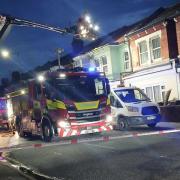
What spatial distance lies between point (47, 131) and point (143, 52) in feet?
55.5

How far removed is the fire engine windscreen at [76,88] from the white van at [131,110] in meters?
2.95

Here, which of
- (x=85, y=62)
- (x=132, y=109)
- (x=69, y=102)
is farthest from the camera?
(x=85, y=62)

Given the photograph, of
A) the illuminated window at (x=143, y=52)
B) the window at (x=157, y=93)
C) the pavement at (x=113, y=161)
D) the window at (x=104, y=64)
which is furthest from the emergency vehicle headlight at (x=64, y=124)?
the window at (x=104, y=64)

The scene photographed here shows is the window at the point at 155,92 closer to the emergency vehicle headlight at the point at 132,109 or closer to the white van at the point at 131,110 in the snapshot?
the white van at the point at 131,110

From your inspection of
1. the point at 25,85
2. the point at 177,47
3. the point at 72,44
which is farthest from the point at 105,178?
the point at 72,44

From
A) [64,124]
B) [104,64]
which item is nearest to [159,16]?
[104,64]

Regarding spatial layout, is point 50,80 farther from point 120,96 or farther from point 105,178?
point 105,178

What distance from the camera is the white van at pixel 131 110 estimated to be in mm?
18719

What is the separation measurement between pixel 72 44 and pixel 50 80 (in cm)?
3929

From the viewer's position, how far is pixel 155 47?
29750mm

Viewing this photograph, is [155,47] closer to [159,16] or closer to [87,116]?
[159,16]

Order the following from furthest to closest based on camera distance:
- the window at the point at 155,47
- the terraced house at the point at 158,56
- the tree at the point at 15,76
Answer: the tree at the point at 15,76
the window at the point at 155,47
the terraced house at the point at 158,56

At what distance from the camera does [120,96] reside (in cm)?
1984

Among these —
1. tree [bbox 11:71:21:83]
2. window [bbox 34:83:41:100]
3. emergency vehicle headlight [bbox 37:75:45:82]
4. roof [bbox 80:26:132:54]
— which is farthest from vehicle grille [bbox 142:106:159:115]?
tree [bbox 11:71:21:83]
